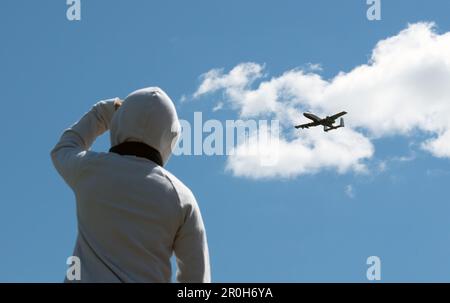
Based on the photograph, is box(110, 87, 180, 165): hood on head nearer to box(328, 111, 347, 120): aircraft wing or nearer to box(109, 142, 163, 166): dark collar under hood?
box(109, 142, 163, 166): dark collar under hood

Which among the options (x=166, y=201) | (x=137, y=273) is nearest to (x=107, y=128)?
(x=166, y=201)

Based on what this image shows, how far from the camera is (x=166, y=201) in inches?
228

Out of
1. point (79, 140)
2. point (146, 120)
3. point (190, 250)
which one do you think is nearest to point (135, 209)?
point (190, 250)

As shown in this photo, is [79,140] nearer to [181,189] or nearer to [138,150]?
[138,150]

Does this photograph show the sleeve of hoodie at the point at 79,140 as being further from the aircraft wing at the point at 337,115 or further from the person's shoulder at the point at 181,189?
the aircraft wing at the point at 337,115

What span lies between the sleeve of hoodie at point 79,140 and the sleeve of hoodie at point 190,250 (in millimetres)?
960

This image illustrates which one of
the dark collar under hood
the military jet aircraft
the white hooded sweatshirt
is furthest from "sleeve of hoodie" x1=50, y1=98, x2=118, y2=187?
the military jet aircraft

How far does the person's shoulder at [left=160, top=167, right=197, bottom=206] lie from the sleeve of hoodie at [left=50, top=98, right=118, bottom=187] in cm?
70

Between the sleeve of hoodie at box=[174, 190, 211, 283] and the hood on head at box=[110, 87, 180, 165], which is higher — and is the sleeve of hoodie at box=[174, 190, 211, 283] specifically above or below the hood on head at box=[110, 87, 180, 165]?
below

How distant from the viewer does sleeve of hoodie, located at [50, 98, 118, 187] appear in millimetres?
5965

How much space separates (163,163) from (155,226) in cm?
71

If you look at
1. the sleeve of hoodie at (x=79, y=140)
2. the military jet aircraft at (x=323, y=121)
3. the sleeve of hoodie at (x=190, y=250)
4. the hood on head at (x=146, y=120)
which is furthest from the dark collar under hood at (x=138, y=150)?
the military jet aircraft at (x=323, y=121)

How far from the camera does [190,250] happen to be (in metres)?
5.82
